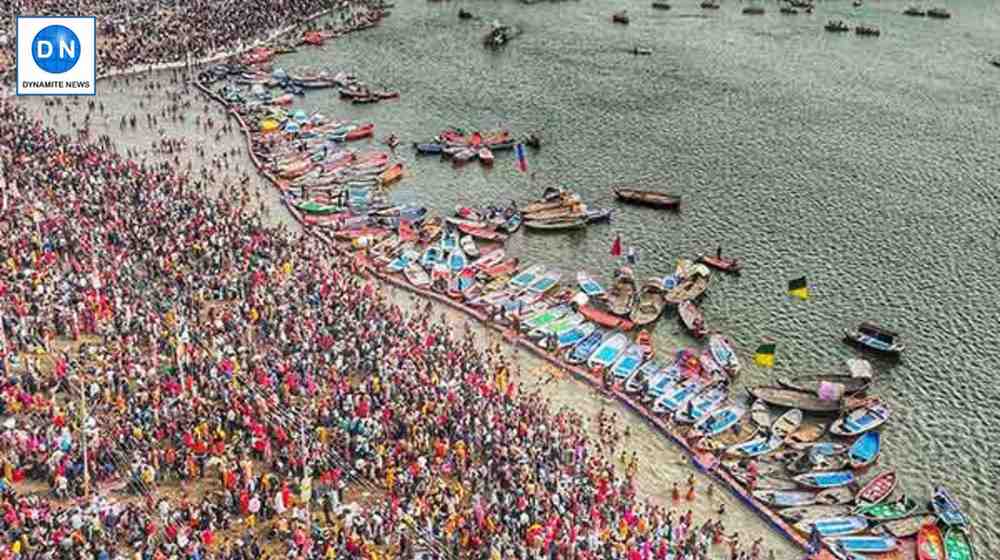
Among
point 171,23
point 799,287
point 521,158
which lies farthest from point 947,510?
point 171,23

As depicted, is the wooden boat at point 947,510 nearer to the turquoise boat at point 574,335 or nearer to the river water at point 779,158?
the river water at point 779,158

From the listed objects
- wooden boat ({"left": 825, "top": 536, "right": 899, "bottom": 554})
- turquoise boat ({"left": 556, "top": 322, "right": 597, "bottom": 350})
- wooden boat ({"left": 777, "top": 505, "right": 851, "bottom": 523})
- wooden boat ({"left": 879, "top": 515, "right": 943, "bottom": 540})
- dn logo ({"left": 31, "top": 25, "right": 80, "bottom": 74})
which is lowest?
wooden boat ({"left": 825, "top": 536, "right": 899, "bottom": 554})

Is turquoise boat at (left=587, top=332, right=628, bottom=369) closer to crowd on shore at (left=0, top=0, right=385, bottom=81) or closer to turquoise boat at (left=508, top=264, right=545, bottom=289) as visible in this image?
turquoise boat at (left=508, top=264, right=545, bottom=289)

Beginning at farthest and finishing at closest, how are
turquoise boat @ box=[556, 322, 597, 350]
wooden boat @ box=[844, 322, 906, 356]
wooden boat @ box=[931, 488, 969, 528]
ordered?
wooden boat @ box=[844, 322, 906, 356] < turquoise boat @ box=[556, 322, 597, 350] < wooden boat @ box=[931, 488, 969, 528]

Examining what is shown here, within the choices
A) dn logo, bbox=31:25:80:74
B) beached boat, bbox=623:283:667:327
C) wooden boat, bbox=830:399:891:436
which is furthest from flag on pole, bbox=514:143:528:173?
wooden boat, bbox=830:399:891:436

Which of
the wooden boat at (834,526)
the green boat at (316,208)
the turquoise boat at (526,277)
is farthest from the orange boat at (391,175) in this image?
the wooden boat at (834,526)

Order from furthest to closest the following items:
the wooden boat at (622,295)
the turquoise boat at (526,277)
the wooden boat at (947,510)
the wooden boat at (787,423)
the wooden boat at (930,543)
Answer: the turquoise boat at (526,277) < the wooden boat at (622,295) < the wooden boat at (787,423) < the wooden boat at (947,510) < the wooden boat at (930,543)
